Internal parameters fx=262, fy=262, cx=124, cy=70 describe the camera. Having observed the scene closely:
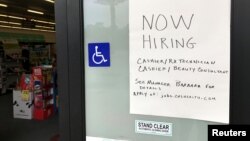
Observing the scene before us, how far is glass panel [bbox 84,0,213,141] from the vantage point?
123 cm

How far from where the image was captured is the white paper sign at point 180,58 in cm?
111

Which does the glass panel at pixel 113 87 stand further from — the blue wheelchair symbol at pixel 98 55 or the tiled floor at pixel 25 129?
the tiled floor at pixel 25 129

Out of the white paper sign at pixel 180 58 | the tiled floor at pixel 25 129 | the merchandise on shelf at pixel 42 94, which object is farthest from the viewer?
the merchandise on shelf at pixel 42 94

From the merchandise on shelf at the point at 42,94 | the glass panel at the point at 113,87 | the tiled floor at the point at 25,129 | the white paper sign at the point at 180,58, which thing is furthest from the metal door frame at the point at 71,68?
the merchandise on shelf at the point at 42,94

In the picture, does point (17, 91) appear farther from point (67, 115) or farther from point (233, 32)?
Answer: point (233, 32)

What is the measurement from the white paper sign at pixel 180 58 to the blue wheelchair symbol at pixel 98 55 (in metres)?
0.14

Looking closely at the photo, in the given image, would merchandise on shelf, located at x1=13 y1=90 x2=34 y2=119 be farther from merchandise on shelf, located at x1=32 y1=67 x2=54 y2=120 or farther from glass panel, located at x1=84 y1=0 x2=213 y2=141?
glass panel, located at x1=84 y1=0 x2=213 y2=141

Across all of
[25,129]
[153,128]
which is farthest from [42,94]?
[153,128]

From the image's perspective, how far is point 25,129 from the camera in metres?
5.32

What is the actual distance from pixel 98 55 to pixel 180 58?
0.40 m

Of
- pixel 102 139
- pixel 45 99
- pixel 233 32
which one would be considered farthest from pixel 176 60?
pixel 45 99

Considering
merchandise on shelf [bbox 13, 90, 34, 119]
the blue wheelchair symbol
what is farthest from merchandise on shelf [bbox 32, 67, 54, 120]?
the blue wheelchair symbol

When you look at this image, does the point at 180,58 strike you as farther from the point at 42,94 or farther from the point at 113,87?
the point at 42,94

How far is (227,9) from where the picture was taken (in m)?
1.08
